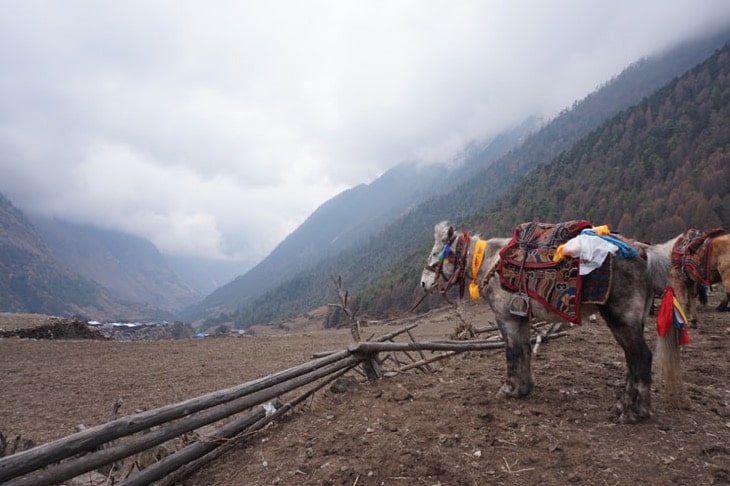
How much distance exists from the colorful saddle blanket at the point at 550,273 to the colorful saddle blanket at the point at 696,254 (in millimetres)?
5096

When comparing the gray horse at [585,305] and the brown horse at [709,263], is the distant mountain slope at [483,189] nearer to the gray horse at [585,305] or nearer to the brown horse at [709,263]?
the brown horse at [709,263]

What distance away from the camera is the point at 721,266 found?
7.34 m

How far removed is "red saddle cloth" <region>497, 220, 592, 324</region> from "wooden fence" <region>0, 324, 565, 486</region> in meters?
2.41

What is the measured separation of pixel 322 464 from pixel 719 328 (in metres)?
8.95

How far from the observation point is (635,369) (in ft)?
12.3

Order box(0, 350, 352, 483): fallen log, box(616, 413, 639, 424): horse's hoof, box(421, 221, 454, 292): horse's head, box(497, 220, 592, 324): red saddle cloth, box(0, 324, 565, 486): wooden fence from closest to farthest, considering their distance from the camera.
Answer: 1. box(0, 350, 352, 483): fallen log
2. box(0, 324, 565, 486): wooden fence
3. box(616, 413, 639, 424): horse's hoof
4. box(497, 220, 592, 324): red saddle cloth
5. box(421, 221, 454, 292): horse's head

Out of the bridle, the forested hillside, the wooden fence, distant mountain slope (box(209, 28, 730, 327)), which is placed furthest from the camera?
distant mountain slope (box(209, 28, 730, 327))

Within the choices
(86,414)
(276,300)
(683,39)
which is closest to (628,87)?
(683,39)

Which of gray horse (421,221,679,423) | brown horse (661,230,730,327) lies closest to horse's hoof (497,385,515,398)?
gray horse (421,221,679,423)

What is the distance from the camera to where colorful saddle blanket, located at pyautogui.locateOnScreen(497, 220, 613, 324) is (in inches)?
149

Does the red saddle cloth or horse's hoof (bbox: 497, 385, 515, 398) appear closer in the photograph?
the red saddle cloth

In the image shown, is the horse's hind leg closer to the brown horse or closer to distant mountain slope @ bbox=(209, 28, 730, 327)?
the brown horse

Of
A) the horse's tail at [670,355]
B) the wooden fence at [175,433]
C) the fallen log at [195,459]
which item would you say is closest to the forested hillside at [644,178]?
the horse's tail at [670,355]

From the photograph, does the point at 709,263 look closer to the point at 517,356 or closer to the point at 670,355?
the point at 670,355
